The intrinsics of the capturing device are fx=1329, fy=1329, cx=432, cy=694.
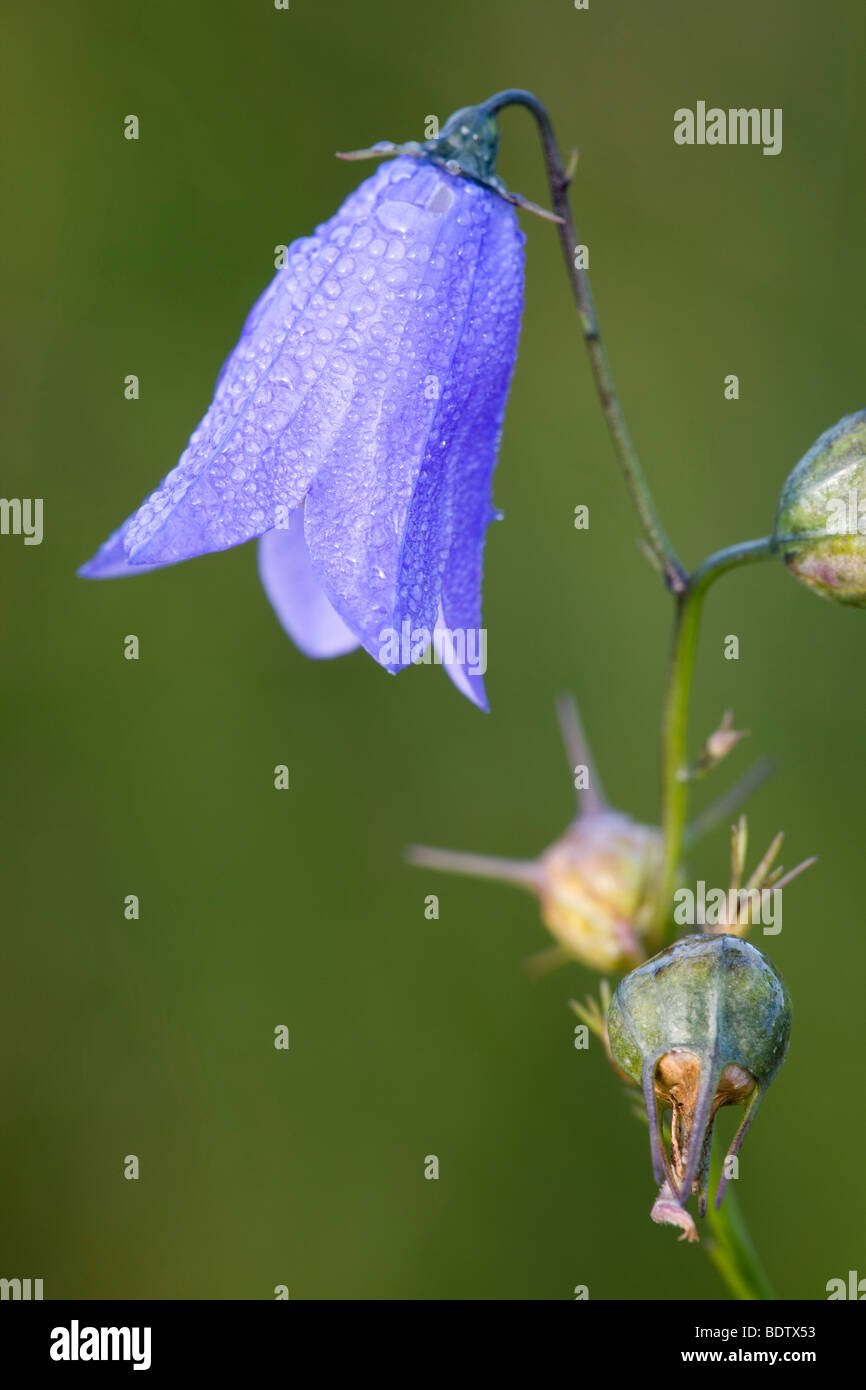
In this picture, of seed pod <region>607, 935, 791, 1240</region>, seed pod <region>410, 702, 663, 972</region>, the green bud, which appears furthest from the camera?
seed pod <region>410, 702, 663, 972</region>

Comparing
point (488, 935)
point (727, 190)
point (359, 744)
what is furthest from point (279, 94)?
point (488, 935)

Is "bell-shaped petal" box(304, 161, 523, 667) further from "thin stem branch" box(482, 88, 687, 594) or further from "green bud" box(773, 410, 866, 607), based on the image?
"green bud" box(773, 410, 866, 607)

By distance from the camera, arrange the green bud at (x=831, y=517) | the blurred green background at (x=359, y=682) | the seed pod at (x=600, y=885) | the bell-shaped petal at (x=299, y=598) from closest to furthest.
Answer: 1. the green bud at (x=831, y=517)
2. the seed pod at (x=600, y=885)
3. the bell-shaped petal at (x=299, y=598)
4. the blurred green background at (x=359, y=682)

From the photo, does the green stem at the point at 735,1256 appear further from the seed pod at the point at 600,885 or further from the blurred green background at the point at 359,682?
the blurred green background at the point at 359,682

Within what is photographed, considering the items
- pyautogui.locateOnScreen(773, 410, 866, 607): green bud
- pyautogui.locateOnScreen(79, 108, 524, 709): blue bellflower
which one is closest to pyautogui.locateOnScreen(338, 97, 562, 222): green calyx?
pyautogui.locateOnScreen(79, 108, 524, 709): blue bellflower

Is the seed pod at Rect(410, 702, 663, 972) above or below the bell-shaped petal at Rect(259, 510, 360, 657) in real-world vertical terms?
below

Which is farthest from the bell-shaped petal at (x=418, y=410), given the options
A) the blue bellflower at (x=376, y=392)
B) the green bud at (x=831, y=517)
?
the green bud at (x=831, y=517)
